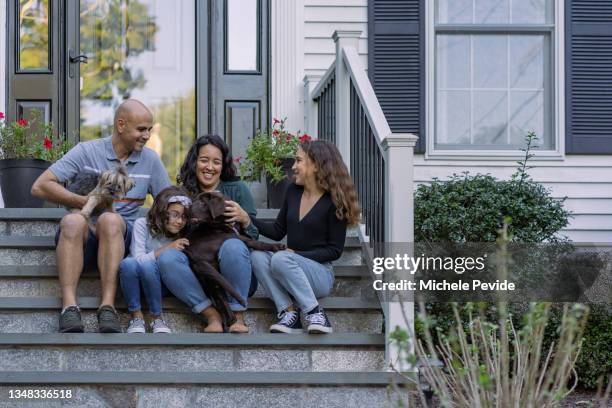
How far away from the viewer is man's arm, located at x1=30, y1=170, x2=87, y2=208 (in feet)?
15.8

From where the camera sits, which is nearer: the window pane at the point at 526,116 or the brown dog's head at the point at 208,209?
the brown dog's head at the point at 208,209

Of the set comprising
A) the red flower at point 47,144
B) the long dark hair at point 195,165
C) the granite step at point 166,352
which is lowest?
the granite step at point 166,352

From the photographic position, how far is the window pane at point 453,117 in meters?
7.12

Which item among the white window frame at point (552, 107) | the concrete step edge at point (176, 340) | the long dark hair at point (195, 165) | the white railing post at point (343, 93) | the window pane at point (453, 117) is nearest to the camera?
the concrete step edge at point (176, 340)

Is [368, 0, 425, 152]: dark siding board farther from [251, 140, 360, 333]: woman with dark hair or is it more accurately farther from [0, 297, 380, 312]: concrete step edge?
[0, 297, 380, 312]: concrete step edge

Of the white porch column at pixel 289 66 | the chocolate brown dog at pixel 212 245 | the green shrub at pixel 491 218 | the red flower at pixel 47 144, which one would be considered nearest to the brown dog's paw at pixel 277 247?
the chocolate brown dog at pixel 212 245

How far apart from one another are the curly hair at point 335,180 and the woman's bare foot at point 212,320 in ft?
2.28

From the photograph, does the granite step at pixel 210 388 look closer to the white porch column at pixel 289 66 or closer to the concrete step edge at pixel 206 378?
the concrete step edge at pixel 206 378

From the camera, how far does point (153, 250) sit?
15.5ft

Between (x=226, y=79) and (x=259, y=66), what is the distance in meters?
0.23

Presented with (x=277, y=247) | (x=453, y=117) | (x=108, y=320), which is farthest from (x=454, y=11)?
(x=108, y=320)

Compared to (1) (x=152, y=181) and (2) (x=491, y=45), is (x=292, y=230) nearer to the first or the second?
(1) (x=152, y=181)

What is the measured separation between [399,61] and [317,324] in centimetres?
287

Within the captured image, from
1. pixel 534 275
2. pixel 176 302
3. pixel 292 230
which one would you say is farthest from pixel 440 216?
pixel 176 302
